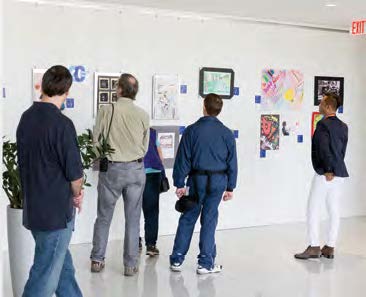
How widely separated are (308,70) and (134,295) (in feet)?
13.5

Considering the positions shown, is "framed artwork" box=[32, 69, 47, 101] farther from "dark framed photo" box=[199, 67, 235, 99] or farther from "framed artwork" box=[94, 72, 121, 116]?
"dark framed photo" box=[199, 67, 235, 99]

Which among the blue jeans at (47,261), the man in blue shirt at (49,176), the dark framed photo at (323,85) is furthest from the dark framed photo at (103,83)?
the blue jeans at (47,261)

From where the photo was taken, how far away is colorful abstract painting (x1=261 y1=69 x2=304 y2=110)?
7.48 m

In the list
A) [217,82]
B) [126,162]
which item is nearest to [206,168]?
[126,162]

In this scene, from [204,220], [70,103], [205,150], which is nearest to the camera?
[205,150]

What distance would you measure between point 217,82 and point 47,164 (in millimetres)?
3953

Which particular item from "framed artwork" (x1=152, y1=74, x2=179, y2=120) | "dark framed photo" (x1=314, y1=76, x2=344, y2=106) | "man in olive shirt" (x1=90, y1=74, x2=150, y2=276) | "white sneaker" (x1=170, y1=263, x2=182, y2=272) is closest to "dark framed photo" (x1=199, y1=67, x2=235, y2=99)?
"framed artwork" (x1=152, y1=74, x2=179, y2=120)

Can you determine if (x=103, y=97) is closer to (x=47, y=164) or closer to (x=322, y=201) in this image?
(x=322, y=201)

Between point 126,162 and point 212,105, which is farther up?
point 212,105

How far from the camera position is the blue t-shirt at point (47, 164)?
3.39m

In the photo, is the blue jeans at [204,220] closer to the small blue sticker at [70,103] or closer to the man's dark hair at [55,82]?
the small blue sticker at [70,103]

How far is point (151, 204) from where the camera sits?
19.0 feet

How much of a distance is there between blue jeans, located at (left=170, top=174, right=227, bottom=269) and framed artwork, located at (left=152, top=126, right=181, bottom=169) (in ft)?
5.31

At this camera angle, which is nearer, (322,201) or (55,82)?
(55,82)
